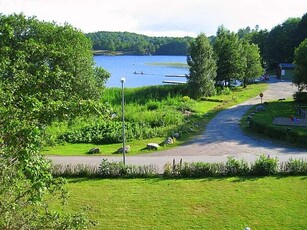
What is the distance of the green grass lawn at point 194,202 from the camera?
15.9 meters

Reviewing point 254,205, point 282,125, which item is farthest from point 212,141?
point 254,205

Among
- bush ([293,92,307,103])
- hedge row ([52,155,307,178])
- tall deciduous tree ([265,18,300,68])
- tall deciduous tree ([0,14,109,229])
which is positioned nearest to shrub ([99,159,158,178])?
hedge row ([52,155,307,178])

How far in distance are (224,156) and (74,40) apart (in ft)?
59.6

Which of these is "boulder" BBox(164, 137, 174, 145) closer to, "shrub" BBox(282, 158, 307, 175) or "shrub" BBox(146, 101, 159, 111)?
"shrub" BBox(282, 158, 307, 175)

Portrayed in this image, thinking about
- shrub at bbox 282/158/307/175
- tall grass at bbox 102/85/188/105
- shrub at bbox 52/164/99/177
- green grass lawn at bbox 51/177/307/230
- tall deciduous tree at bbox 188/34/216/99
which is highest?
tall deciduous tree at bbox 188/34/216/99

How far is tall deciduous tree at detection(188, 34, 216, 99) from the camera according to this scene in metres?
51.3

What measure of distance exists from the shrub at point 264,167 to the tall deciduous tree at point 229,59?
37953mm

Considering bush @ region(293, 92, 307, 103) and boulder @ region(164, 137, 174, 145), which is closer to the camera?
boulder @ region(164, 137, 174, 145)

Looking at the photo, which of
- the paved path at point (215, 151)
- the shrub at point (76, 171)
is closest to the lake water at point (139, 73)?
the paved path at point (215, 151)

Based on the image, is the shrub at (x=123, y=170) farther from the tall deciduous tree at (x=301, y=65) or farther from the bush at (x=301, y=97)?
the bush at (x=301, y=97)

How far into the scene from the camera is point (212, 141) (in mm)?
29578

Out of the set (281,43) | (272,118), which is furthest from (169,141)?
(281,43)

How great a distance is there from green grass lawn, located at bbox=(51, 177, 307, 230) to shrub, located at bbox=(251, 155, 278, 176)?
23.7 inches

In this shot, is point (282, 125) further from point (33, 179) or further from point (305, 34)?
point (305, 34)
